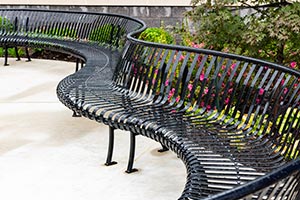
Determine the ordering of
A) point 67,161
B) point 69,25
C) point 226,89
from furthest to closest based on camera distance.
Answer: point 69,25
point 67,161
point 226,89

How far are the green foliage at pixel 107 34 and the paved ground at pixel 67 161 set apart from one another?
115 cm

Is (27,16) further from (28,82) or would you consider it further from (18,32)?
(28,82)

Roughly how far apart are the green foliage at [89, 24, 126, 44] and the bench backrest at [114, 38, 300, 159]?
2.59 meters

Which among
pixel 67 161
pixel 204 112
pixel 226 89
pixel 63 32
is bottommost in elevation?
pixel 67 161

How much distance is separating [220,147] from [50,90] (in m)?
5.26

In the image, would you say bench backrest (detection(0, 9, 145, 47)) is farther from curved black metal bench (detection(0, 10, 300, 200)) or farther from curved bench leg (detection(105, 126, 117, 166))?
curved bench leg (detection(105, 126, 117, 166))

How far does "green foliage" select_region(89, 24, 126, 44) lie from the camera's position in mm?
8883

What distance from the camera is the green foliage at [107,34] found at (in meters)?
8.88

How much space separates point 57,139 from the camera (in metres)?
6.73

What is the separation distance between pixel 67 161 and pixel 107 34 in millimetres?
3457

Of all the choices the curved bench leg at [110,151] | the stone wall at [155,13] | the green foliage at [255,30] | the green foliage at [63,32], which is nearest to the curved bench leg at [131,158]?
the curved bench leg at [110,151]

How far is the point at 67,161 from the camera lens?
5996 millimetres

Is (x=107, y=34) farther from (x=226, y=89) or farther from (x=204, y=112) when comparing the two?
(x=226, y=89)

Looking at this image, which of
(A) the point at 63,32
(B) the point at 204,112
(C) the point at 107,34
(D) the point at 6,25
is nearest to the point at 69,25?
(A) the point at 63,32
